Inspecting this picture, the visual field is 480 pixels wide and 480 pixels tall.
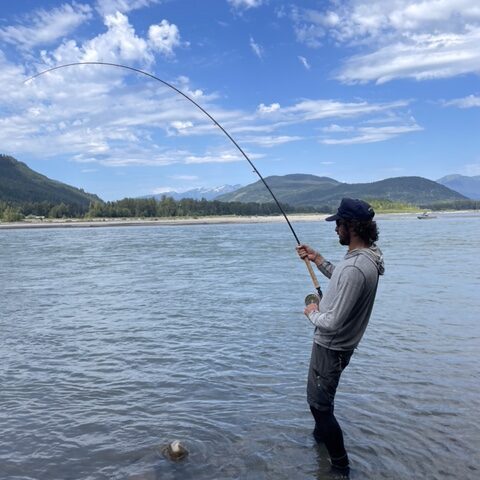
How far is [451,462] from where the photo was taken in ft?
18.6

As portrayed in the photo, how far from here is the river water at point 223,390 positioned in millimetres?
5824

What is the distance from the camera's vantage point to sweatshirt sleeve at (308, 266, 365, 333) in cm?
447

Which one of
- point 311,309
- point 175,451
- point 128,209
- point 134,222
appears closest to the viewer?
point 311,309

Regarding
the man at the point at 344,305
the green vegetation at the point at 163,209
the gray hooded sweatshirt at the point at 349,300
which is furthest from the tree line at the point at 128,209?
the gray hooded sweatshirt at the point at 349,300

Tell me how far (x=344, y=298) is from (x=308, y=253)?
3.83 ft

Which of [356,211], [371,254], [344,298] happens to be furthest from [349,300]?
[356,211]

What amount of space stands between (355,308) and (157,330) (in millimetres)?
8806

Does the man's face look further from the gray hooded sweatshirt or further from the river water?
the river water

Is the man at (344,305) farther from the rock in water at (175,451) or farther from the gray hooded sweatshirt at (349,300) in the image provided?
the rock in water at (175,451)

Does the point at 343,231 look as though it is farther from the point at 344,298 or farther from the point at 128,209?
the point at 128,209

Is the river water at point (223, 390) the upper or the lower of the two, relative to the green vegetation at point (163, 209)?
lower

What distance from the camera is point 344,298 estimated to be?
4496 millimetres

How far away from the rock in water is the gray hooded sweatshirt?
2.31 metres

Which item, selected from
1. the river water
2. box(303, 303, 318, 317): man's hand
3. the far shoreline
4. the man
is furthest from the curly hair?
the far shoreline
